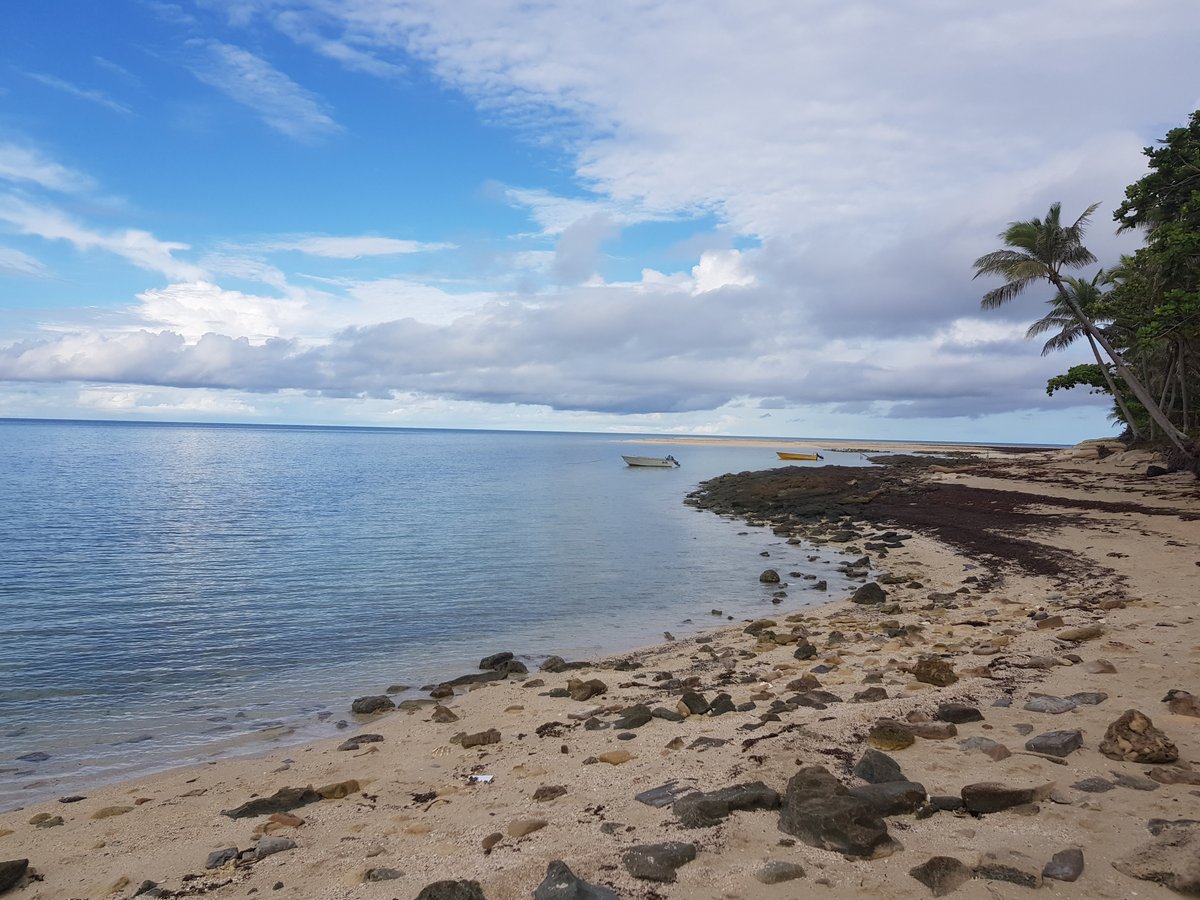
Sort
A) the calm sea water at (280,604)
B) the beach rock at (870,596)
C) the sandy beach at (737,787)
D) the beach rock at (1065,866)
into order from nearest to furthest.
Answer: the beach rock at (1065,866) → the sandy beach at (737,787) → the calm sea water at (280,604) → the beach rock at (870,596)

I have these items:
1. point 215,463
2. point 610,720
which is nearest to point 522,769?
point 610,720

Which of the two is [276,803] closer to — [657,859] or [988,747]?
[657,859]

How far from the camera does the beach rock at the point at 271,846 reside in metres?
6.38

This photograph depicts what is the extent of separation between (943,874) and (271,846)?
559 centimetres

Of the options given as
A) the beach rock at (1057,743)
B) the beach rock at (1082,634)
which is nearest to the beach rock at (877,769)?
the beach rock at (1057,743)

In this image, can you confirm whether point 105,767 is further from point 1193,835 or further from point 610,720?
point 1193,835

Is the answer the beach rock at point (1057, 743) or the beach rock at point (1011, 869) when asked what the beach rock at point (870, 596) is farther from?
the beach rock at point (1011, 869)

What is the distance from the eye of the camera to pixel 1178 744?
21.3ft

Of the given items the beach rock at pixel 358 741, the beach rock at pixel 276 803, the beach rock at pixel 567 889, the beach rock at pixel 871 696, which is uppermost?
the beach rock at pixel 567 889

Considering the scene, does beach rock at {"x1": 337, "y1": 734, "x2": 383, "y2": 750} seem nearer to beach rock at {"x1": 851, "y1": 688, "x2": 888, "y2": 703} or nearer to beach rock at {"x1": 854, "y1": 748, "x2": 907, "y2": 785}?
beach rock at {"x1": 851, "y1": 688, "x2": 888, "y2": 703}

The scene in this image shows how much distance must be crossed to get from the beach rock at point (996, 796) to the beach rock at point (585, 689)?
6.85 meters

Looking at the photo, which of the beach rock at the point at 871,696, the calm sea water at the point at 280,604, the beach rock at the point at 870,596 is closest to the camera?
the beach rock at the point at 871,696

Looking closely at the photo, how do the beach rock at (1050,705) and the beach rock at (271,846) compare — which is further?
the beach rock at (1050,705)

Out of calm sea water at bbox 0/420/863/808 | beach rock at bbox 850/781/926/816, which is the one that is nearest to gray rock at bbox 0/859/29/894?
calm sea water at bbox 0/420/863/808
